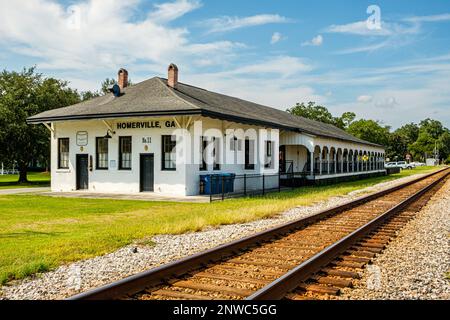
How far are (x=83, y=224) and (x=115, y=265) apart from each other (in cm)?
504

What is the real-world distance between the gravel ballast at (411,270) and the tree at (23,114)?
98.1 ft

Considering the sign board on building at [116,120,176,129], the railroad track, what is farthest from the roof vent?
the railroad track

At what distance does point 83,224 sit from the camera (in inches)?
457

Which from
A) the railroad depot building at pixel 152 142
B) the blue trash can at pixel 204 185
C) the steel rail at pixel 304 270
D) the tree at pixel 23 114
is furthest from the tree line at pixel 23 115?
the steel rail at pixel 304 270

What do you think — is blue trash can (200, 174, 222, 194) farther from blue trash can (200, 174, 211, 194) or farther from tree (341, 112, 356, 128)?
tree (341, 112, 356, 128)

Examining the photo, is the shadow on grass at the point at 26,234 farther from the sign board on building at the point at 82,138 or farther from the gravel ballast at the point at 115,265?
the sign board on building at the point at 82,138

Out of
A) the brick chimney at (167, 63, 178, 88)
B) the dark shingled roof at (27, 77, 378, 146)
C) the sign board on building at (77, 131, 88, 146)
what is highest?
the brick chimney at (167, 63, 178, 88)

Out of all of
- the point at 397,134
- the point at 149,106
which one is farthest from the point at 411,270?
the point at 397,134

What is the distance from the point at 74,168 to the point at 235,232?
15.7m

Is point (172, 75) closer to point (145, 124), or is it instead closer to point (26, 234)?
point (145, 124)

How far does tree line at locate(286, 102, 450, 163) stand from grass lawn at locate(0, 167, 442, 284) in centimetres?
6280

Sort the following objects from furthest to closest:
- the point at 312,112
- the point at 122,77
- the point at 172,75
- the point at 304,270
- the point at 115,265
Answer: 1. the point at 312,112
2. the point at 122,77
3. the point at 172,75
4. the point at 115,265
5. the point at 304,270

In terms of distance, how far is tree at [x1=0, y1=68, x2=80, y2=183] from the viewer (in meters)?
32.8

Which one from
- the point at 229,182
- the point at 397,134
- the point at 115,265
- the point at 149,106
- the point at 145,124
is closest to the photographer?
the point at 115,265
